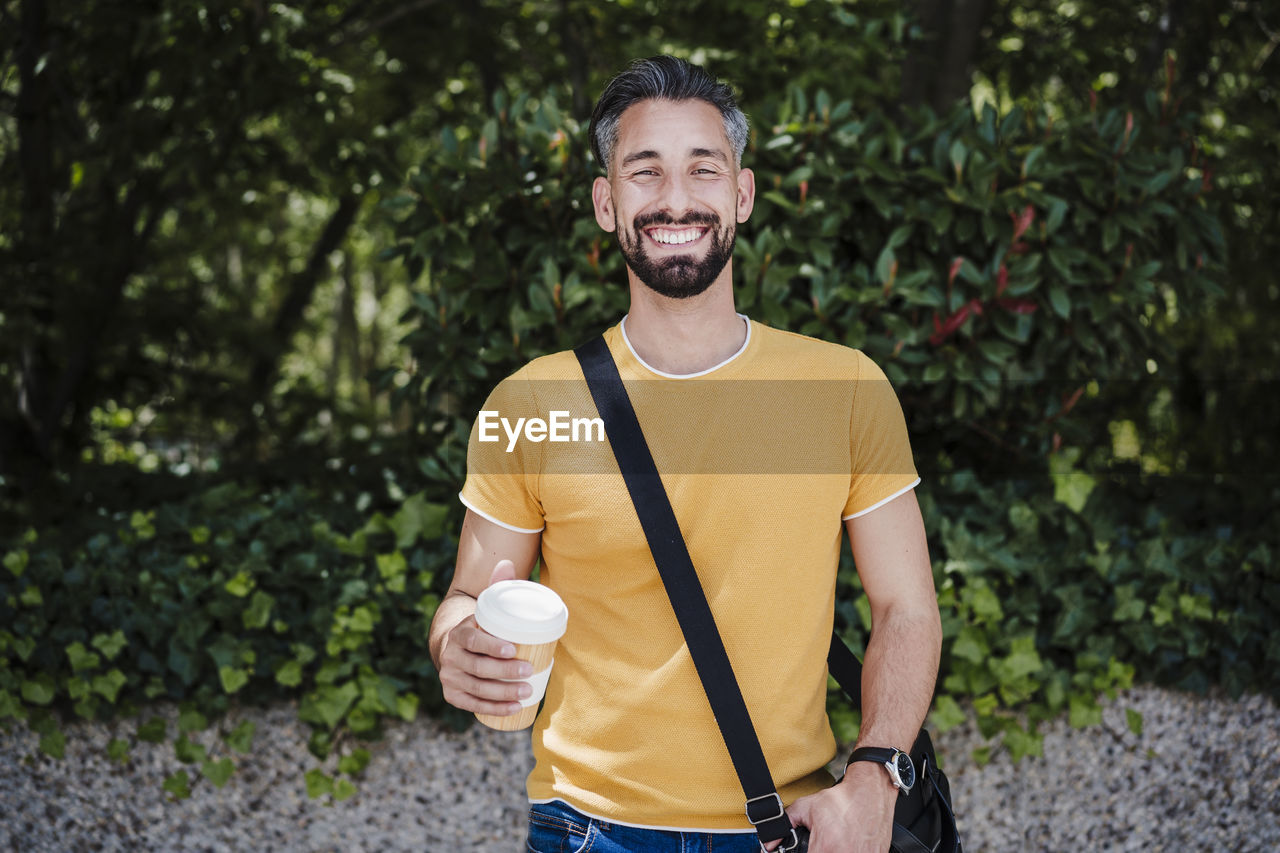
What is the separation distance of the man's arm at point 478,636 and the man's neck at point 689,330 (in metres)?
0.41

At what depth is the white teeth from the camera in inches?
70.0

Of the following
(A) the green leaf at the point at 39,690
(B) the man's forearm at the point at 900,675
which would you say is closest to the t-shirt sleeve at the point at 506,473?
(B) the man's forearm at the point at 900,675

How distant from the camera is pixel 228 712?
11.5 feet

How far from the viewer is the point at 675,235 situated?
178 centimetres

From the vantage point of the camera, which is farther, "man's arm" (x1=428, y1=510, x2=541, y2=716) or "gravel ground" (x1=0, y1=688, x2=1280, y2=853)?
"gravel ground" (x1=0, y1=688, x2=1280, y2=853)

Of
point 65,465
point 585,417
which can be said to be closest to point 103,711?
point 65,465

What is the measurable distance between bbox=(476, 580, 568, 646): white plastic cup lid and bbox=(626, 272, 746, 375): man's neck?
57 cm

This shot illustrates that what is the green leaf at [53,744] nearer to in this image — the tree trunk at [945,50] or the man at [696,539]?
the man at [696,539]

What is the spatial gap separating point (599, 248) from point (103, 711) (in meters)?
2.36

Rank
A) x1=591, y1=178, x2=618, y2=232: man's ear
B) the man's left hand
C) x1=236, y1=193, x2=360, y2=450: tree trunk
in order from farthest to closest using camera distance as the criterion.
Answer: x1=236, y1=193, x2=360, y2=450: tree trunk < x1=591, y1=178, x2=618, y2=232: man's ear < the man's left hand

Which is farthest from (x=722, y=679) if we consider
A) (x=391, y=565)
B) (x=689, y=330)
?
(x=391, y=565)

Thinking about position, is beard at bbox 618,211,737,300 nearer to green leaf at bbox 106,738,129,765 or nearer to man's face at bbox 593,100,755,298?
man's face at bbox 593,100,755,298

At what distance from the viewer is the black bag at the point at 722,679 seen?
1.57 metres

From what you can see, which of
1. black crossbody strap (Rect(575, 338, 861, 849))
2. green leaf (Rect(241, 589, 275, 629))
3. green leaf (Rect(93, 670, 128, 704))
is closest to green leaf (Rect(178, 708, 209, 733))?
green leaf (Rect(93, 670, 128, 704))
